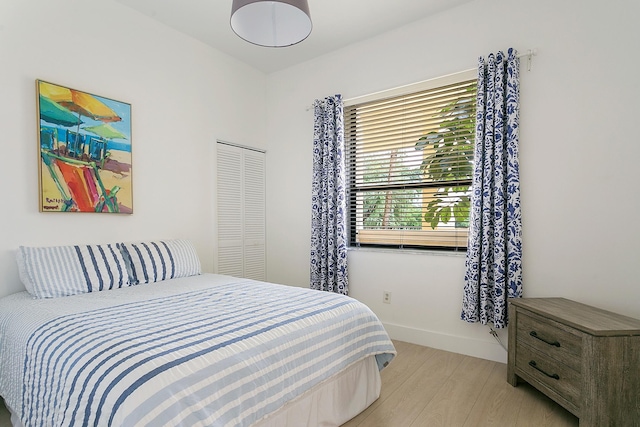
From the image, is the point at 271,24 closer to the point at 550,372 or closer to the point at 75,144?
the point at 75,144

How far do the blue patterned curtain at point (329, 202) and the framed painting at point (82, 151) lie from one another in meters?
1.67

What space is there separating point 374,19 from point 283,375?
2.84 m

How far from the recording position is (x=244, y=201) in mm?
3662

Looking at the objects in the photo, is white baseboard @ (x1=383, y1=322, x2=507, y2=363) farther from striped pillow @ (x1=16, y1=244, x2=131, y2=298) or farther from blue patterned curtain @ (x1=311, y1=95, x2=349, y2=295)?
striped pillow @ (x1=16, y1=244, x2=131, y2=298)

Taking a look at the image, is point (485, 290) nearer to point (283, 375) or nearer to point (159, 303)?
point (283, 375)

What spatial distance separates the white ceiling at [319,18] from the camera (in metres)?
2.66

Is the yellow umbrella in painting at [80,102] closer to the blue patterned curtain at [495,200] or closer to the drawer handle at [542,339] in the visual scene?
the blue patterned curtain at [495,200]

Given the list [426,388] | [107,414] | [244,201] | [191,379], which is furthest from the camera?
[244,201]

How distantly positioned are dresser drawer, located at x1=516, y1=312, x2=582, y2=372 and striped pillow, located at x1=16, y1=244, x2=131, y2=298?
2654mm

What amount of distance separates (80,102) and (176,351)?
2119 millimetres

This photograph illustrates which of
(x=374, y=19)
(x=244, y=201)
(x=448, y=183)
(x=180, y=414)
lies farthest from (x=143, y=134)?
(x=448, y=183)

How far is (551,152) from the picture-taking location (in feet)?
7.63

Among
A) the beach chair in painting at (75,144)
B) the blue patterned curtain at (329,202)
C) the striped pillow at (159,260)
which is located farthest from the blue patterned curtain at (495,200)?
the beach chair in painting at (75,144)

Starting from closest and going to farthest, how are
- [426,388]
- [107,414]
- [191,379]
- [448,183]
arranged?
[107,414], [191,379], [426,388], [448,183]
